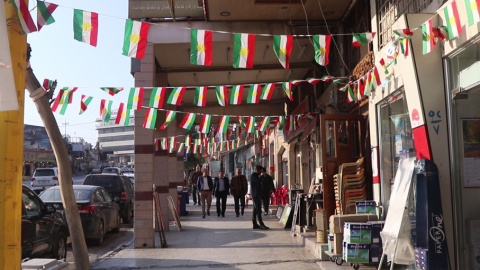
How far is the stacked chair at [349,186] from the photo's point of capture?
9608 mm

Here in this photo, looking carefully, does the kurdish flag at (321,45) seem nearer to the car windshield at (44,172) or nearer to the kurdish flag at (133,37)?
the kurdish flag at (133,37)

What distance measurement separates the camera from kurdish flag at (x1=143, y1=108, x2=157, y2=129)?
12.0 meters

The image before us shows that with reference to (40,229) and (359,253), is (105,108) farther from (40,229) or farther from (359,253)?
(359,253)

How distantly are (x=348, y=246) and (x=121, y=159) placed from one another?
462ft

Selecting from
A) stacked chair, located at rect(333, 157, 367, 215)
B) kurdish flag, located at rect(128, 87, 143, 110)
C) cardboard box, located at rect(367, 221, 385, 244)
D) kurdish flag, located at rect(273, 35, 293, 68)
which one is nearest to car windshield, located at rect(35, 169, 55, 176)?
kurdish flag, located at rect(128, 87, 143, 110)

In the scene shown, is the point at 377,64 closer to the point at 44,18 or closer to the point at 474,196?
the point at 474,196

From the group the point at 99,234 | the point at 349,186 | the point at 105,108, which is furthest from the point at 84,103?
the point at 349,186

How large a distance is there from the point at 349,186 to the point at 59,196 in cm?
764

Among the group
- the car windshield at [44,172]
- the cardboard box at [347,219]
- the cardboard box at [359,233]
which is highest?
the car windshield at [44,172]

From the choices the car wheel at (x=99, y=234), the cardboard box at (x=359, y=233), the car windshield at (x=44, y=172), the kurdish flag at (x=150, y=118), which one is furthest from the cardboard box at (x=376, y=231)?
the car windshield at (x=44, y=172)

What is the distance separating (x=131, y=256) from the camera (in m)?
10.6

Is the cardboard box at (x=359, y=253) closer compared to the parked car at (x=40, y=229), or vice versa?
the cardboard box at (x=359, y=253)

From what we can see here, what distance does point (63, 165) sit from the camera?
6.29m

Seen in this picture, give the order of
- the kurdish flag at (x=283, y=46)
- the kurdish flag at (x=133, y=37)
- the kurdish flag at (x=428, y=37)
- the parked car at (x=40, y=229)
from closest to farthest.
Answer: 1. the kurdish flag at (x=428, y=37)
2. the kurdish flag at (x=133, y=37)
3. the parked car at (x=40, y=229)
4. the kurdish flag at (x=283, y=46)
